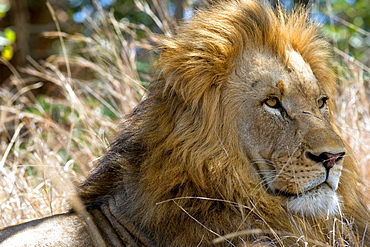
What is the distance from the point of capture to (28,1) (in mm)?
10273

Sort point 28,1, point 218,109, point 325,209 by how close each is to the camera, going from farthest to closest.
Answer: point 28,1
point 218,109
point 325,209

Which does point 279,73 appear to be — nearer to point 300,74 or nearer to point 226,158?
point 300,74

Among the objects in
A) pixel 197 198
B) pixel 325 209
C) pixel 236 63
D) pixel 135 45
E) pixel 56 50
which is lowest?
pixel 325 209

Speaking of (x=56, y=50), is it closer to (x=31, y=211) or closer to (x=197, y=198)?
(x=31, y=211)

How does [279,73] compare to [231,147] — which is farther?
[279,73]

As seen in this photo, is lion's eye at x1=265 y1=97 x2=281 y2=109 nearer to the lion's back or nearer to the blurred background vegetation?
the lion's back

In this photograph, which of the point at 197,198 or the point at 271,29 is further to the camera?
the point at 271,29

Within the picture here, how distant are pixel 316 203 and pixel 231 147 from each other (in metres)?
0.54

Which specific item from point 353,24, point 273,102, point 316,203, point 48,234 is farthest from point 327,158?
point 353,24

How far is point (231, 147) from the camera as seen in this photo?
10.7 feet

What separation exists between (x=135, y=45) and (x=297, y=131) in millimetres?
3431

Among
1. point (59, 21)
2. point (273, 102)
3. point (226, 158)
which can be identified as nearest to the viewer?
point (226, 158)

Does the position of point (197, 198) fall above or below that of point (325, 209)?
above

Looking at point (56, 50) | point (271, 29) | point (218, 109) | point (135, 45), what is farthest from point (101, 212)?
point (56, 50)
